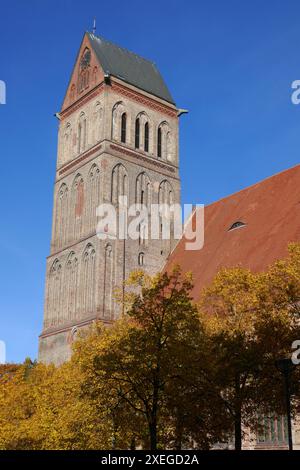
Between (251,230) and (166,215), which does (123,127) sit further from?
(251,230)

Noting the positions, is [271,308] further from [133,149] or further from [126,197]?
[133,149]

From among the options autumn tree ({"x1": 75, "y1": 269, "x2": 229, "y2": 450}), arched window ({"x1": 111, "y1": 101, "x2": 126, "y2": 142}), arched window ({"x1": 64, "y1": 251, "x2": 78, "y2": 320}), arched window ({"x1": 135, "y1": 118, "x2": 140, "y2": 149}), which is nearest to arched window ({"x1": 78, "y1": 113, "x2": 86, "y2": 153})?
arched window ({"x1": 111, "y1": 101, "x2": 126, "y2": 142})

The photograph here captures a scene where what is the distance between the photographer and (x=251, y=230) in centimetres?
3241

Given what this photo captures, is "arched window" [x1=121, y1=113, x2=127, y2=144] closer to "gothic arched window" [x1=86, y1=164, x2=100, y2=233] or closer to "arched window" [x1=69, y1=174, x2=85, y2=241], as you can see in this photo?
"gothic arched window" [x1=86, y1=164, x2=100, y2=233]

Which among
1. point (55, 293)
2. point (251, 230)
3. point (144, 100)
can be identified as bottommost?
point (55, 293)

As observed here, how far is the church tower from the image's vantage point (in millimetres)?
35906

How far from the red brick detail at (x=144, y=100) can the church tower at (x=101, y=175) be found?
0.22ft

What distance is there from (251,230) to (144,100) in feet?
46.4

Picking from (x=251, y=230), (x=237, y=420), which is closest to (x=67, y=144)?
(x=251, y=230)

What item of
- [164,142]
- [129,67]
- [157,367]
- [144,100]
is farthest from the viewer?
[129,67]

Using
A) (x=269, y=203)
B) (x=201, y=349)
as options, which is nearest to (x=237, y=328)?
(x=201, y=349)

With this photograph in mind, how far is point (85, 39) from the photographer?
42.7 m

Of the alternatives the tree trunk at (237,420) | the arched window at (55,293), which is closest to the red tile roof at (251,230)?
the arched window at (55,293)

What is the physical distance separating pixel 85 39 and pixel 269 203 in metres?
18.8
